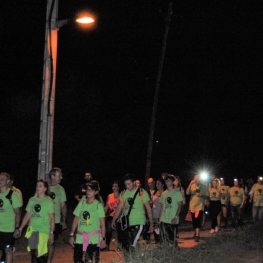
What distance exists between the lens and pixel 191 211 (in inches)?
603

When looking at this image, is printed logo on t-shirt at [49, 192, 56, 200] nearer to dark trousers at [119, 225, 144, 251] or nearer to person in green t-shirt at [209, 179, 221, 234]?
dark trousers at [119, 225, 144, 251]

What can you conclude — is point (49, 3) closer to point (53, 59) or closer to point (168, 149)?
point (53, 59)

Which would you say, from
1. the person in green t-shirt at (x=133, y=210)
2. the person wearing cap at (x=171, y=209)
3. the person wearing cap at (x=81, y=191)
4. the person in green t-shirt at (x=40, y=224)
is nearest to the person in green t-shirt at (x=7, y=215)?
the person in green t-shirt at (x=40, y=224)

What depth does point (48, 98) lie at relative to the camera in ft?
32.9

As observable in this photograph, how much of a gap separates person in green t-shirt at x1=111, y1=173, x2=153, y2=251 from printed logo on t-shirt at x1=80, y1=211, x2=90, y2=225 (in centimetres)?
148

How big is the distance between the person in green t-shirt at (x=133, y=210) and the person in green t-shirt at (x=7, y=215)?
1817mm

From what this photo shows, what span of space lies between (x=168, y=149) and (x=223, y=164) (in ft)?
31.1

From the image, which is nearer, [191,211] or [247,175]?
[191,211]

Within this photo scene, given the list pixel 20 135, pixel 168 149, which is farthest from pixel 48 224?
pixel 168 149

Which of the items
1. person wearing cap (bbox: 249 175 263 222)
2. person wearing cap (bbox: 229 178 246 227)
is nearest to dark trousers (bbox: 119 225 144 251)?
person wearing cap (bbox: 249 175 263 222)

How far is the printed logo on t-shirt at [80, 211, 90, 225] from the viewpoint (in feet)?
28.5

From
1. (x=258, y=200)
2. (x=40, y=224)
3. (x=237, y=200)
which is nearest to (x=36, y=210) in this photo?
(x=40, y=224)

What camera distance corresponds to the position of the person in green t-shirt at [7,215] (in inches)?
364

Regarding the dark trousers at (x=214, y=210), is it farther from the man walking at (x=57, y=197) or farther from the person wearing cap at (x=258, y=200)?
the man walking at (x=57, y=197)
